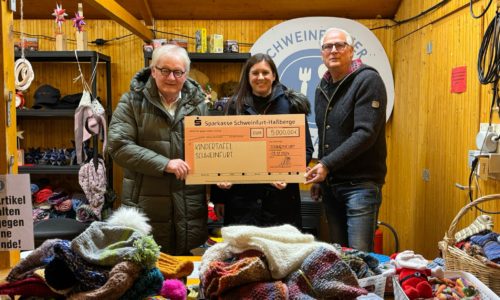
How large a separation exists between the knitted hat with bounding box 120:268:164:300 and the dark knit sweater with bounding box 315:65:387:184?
1.35 m

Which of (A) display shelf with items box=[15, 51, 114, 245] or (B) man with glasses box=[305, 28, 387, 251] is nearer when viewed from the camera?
(B) man with glasses box=[305, 28, 387, 251]

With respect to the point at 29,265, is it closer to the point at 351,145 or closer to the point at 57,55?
the point at 351,145

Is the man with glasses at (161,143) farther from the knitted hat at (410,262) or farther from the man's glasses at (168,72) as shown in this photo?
the knitted hat at (410,262)

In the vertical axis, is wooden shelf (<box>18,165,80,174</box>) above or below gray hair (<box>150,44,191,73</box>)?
below

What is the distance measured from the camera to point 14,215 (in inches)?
44.8

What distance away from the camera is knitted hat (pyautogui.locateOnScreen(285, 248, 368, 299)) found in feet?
3.10

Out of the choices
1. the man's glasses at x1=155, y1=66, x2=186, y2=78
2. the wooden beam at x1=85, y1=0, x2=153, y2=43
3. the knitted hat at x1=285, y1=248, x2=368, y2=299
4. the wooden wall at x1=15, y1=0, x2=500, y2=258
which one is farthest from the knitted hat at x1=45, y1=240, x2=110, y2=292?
the wooden wall at x1=15, y1=0, x2=500, y2=258

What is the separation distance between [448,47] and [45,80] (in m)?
3.45

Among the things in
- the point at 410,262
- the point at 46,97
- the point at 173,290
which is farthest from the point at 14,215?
the point at 46,97

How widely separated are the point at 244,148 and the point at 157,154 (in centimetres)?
38

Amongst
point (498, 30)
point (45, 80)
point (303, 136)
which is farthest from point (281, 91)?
point (45, 80)

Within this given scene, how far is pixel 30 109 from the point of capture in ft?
12.8

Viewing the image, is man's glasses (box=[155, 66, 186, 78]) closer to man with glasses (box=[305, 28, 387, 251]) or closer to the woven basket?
man with glasses (box=[305, 28, 387, 251])

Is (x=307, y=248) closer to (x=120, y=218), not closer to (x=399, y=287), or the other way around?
(x=399, y=287)
